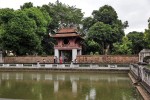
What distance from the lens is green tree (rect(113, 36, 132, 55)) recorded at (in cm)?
4191

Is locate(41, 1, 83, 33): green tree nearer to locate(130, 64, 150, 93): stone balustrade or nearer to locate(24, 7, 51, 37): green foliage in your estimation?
locate(24, 7, 51, 37): green foliage

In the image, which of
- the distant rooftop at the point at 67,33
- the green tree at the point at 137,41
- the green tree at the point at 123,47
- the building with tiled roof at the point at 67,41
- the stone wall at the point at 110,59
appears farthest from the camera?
the green tree at the point at 137,41

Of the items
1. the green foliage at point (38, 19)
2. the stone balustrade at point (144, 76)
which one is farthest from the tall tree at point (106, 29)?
the stone balustrade at point (144, 76)

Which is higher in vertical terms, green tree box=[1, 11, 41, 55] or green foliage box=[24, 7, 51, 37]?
green foliage box=[24, 7, 51, 37]

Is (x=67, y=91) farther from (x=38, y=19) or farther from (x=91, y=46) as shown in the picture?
(x=38, y=19)

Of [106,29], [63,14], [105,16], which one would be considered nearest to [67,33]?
[106,29]

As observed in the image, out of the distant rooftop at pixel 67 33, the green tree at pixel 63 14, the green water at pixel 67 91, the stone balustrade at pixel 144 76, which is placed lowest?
the green water at pixel 67 91

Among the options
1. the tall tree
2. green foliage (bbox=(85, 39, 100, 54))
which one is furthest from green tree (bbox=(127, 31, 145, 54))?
green foliage (bbox=(85, 39, 100, 54))

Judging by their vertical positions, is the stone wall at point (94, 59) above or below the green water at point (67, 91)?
above

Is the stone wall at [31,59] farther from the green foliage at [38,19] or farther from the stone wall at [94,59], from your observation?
the green foliage at [38,19]

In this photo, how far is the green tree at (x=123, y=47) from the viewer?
4191 centimetres

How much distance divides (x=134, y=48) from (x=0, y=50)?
2181 cm

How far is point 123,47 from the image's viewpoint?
1649 inches

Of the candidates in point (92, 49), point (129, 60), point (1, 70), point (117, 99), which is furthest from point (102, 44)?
point (117, 99)
